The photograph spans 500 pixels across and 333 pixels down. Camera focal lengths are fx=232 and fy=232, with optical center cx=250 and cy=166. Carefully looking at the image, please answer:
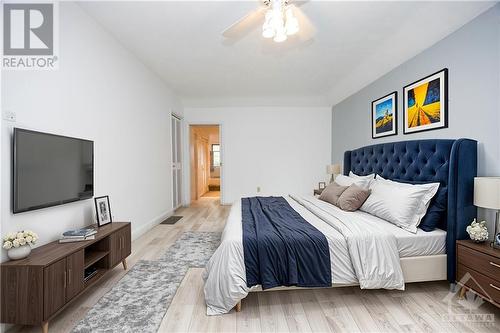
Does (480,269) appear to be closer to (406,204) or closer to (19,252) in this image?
(406,204)

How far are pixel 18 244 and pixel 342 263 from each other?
2247 millimetres

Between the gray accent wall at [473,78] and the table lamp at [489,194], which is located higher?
the gray accent wall at [473,78]

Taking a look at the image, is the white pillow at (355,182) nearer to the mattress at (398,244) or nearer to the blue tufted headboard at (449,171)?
the blue tufted headboard at (449,171)

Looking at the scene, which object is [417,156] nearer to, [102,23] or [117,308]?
[117,308]

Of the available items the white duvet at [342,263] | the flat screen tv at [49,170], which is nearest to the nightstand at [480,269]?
the white duvet at [342,263]

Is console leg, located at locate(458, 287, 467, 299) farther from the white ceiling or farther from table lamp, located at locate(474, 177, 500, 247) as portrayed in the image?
the white ceiling

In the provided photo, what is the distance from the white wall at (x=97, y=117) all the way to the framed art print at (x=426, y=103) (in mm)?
3630

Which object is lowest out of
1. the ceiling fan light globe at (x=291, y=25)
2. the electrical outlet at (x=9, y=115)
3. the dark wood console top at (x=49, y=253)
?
the dark wood console top at (x=49, y=253)

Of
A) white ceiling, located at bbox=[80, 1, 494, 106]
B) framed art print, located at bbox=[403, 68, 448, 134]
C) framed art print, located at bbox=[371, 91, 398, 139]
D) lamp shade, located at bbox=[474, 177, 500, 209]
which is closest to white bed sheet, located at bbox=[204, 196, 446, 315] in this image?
lamp shade, located at bbox=[474, 177, 500, 209]

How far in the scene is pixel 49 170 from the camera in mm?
1828

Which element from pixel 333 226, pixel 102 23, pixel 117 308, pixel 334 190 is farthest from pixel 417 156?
pixel 102 23

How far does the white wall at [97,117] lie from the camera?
5.64 feet

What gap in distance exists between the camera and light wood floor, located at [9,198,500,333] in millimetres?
1607

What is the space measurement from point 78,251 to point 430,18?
3735 mm
